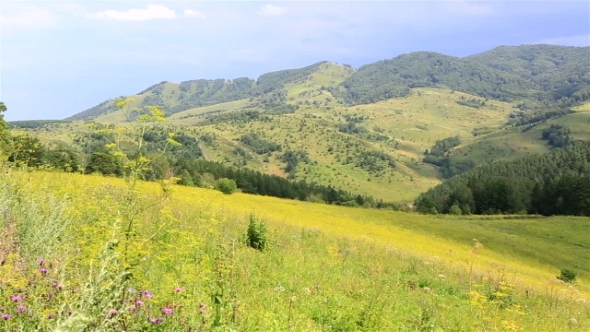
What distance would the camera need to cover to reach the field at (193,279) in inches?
162

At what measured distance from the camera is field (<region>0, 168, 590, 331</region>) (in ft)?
13.5

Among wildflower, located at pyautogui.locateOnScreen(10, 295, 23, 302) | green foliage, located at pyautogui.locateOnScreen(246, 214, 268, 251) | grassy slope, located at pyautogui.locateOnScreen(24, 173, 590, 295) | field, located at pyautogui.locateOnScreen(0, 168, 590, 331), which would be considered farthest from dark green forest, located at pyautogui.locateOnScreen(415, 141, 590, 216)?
wildflower, located at pyautogui.locateOnScreen(10, 295, 23, 302)

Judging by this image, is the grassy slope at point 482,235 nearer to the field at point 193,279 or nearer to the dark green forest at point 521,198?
the field at point 193,279

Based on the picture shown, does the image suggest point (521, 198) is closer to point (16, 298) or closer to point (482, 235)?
point (482, 235)

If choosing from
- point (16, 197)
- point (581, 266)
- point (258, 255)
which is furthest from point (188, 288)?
point (581, 266)

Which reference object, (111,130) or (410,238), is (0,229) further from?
(410,238)

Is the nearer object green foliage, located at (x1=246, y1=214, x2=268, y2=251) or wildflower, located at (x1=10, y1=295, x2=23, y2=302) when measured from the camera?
wildflower, located at (x1=10, y1=295, x2=23, y2=302)

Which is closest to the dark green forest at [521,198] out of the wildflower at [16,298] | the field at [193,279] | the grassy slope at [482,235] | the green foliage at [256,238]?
the grassy slope at [482,235]

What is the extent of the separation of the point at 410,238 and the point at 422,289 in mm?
25929

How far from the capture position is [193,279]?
6531mm

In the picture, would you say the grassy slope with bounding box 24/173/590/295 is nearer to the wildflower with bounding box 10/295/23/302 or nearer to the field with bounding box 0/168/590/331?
the field with bounding box 0/168/590/331

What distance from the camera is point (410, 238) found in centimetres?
3775

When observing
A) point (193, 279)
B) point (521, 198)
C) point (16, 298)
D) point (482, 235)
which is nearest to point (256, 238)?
point (193, 279)

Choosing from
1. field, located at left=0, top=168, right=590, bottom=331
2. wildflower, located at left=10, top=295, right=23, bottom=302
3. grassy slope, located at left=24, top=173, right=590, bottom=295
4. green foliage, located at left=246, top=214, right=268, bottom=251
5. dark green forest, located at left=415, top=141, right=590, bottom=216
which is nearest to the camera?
wildflower, located at left=10, top=295, right=23, bottom=302
